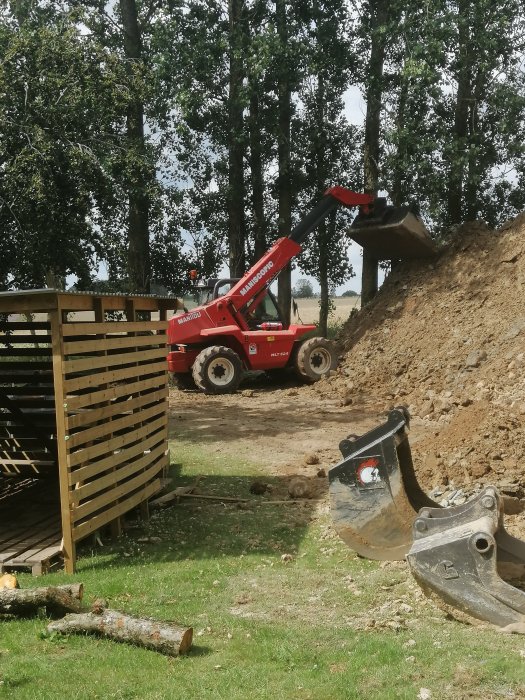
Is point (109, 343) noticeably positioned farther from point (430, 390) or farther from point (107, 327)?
point (430, 390)

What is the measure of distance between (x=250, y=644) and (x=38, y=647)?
133 cm

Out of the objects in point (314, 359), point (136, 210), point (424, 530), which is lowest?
point (424, 530)

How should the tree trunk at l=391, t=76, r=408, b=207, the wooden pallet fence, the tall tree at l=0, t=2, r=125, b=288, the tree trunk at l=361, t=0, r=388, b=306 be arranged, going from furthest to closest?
the tree trunk at l=361, t=0, r=388, b=306, the tree trunk at l=391, t=76, r=408, b=207, the tall tree at l=0, t=2, r=125, b=288, the wooden pallet fence

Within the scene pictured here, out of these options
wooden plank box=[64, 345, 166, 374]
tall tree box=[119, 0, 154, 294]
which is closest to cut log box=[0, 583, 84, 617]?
wooden plank box=[64, 345, 166, 374]

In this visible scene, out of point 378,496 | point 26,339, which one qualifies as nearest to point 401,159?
point 26,339

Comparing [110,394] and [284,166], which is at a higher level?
[284,166]

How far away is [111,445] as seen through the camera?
7184 millimetres

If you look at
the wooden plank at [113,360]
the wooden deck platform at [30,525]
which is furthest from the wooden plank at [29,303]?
the wooden deck platform at [30,525]

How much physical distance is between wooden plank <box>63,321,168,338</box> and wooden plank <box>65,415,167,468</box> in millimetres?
992

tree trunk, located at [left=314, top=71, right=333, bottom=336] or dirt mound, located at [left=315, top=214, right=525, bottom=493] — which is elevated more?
tree trunk, located at [left=314, top=71, right=333, bottom=336]

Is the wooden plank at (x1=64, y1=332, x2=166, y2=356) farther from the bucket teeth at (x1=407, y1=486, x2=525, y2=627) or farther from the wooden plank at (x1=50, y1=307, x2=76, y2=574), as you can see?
the bucket teeth at (x1=407, y1=486, x2=525, y2=627)

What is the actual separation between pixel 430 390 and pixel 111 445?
28.8 feet

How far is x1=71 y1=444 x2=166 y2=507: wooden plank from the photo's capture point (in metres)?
6.56

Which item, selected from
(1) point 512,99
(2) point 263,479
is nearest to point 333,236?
(1) point 512,99
